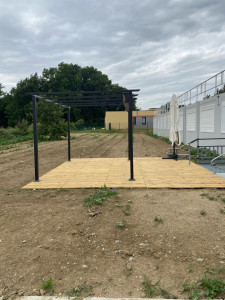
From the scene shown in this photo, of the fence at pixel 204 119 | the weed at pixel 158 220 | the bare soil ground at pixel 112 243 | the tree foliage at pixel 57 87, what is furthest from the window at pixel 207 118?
the tree foliage at pixel 57 87

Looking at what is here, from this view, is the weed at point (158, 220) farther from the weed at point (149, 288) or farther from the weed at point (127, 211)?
Result: the weed at point (149, 288)

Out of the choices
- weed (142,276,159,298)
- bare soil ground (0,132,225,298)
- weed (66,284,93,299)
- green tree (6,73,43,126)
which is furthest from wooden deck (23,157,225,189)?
green tree (6,73,43,126)

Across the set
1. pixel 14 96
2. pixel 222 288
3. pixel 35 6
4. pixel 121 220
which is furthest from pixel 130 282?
pixel 14 96

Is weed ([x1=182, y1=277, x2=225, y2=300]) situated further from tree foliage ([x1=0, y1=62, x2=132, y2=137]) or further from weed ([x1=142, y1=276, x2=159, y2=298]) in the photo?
tree foliage ([x1=0, y1=62, x2=132, y2=137])

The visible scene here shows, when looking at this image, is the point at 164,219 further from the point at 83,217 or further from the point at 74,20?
the point at 74,20

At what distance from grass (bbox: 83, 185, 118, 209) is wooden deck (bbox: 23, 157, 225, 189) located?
0.45 m

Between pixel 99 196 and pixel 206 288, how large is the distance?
327 centimetres

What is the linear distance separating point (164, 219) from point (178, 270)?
142 cm

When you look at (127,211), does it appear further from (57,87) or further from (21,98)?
(57,87)

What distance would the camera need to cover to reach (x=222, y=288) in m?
2.32

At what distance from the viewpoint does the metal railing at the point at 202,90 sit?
12547 mm

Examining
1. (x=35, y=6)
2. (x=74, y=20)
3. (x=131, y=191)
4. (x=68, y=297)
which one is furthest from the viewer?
(x=74, y=20)

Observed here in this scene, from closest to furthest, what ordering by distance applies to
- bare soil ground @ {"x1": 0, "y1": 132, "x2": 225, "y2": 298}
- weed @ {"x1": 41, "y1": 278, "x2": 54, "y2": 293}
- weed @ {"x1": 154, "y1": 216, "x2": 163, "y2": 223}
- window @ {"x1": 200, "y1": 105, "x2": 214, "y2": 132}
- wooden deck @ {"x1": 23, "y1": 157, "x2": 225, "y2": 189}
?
weed @ {"x1": 41, "y1": 278, "x2": 54, "y2": 293} < bare soil ground @ {"x1": 0, "y1": 132, "x2": 225, "y2": 298} < weed @ {"x1": 154, "y1": 216, "x2": 163, "y2": 223} < wooden deck @ {"x1": 23, "y1": 157, "x2": 225, "y2": 189} < window @ {"x1": 200, "y1": 105, "x2": 214, "y2": 132}

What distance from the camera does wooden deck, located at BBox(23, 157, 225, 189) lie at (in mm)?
6307
